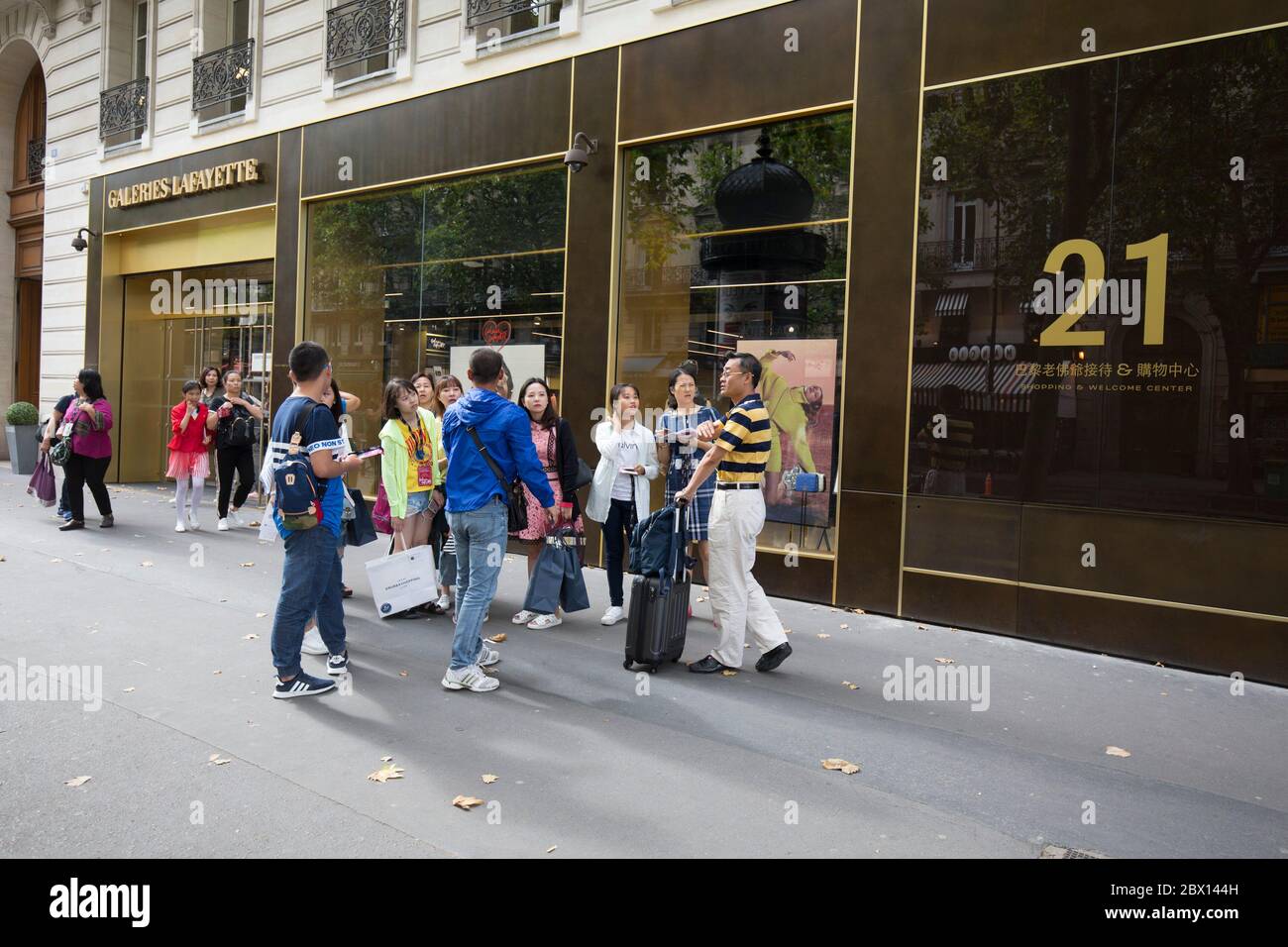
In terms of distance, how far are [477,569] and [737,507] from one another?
1.65 metres

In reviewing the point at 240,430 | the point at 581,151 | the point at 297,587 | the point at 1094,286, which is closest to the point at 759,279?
the point at 581,151

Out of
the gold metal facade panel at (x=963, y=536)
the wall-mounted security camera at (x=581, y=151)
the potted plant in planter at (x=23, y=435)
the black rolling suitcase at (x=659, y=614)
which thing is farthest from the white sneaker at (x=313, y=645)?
the potted plant in planter at (x=23, y=435)

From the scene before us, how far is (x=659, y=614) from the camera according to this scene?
20.1 ft

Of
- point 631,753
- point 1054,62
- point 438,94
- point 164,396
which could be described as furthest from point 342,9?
point 631,753

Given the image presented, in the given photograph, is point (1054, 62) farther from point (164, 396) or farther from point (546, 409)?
point (164, 396)

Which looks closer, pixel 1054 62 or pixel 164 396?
pixel 1054 62

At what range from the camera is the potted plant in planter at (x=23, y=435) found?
1794cm

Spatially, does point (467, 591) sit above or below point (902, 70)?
below

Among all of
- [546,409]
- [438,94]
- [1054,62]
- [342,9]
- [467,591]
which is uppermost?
[342,9]

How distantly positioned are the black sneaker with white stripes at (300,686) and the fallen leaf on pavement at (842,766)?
2853 millimetres

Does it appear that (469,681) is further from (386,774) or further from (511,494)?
(386,774)

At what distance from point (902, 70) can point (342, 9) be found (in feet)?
27.9

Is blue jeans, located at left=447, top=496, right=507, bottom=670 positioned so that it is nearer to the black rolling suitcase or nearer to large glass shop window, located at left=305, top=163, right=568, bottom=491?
the black rolling suitcase
